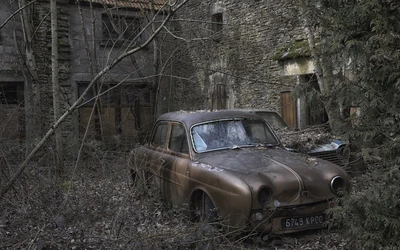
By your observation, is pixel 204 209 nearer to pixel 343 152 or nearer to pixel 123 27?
pixel 343 152

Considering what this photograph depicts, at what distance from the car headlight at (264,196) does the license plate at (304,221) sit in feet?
1.07

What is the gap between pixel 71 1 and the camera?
15.0m

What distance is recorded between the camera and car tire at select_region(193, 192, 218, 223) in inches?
213

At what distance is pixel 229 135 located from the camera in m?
6.48

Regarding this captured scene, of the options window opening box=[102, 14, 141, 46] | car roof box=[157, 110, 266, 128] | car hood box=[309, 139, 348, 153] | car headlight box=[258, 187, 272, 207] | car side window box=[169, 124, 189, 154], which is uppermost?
window opening box=[102, 14, 141, 46]

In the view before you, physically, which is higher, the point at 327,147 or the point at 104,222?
the point at 327,147

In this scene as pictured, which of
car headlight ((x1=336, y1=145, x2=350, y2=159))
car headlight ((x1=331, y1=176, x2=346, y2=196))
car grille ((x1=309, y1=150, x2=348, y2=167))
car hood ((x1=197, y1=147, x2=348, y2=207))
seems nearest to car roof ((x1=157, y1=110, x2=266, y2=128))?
car hood ((x1=197, y1=147, x2=348, y2=207))

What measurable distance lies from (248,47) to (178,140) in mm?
8592

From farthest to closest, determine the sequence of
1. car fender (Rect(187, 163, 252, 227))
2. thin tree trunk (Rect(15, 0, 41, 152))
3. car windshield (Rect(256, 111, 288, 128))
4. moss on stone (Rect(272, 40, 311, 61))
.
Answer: moss on stone (Rect(272, 40, 311, 61)) < thin tree trunk (Rect(15, 0, 41, 152)) < car windshield (Rect(256, 111, 288, 128)) < car fender (Rect(187, 163, 252, 227))

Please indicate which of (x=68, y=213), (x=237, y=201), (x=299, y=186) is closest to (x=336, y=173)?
(x=299, y=186)

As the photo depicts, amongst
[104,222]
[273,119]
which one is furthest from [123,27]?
[104,222]

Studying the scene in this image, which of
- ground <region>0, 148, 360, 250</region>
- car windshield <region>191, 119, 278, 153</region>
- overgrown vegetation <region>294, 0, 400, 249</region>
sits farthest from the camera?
car windshield <region>191, 119, 278, 153</region>

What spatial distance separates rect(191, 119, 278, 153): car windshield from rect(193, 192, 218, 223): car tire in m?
0.76

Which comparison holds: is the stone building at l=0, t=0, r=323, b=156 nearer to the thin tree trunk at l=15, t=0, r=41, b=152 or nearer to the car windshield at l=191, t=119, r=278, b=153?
the thin tree trunk at l=15, t=0, r=41, b=152
